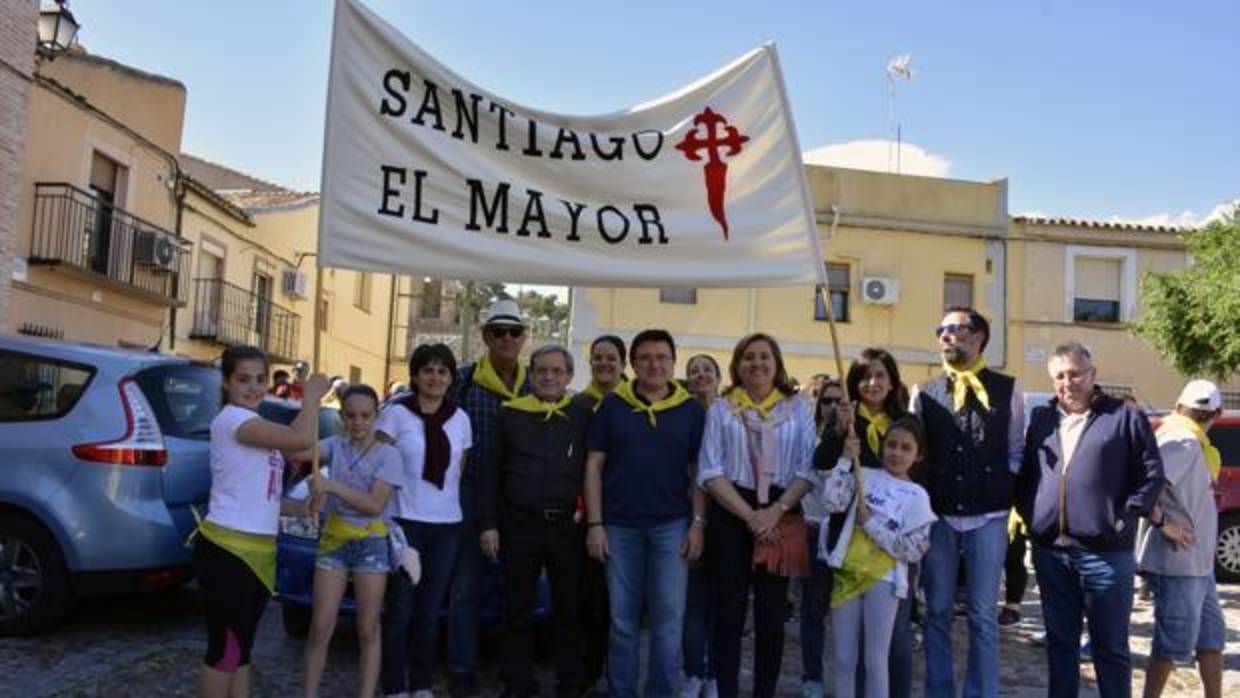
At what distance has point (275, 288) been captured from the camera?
2591 cm

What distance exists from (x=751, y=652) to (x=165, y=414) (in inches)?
148

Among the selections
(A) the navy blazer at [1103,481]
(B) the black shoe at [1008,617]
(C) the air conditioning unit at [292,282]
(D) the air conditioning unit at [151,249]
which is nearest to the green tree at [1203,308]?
(B) the black shoe at [1008,617]

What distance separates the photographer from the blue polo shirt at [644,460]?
482 centimetres

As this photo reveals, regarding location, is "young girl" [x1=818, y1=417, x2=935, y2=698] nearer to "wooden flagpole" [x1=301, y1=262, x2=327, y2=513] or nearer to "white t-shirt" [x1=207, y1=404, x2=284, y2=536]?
"wooden flagpole" [x1=301, y1=262, x2=327, y2=513]

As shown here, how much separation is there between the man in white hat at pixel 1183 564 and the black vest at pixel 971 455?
0.81 meters

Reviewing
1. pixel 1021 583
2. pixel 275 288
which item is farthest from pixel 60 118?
pixel 1021 583

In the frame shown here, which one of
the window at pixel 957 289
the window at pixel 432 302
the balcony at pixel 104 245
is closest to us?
the balcony at pixel 104 245

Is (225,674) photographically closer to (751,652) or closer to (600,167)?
(600,167)

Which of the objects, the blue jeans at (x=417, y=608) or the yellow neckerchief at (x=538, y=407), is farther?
the yellow neckerchief at (x=538, y=407)

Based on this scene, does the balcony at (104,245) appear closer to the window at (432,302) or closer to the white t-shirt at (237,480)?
the white t-shirt at (237,480)

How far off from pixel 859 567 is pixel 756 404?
0.91 meters

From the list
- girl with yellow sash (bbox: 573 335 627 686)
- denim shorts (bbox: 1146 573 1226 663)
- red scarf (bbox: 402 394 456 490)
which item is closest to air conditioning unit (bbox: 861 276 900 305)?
denim shorts (bbox: 1146 573 1226 663)

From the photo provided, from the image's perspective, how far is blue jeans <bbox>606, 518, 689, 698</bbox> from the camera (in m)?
4.83

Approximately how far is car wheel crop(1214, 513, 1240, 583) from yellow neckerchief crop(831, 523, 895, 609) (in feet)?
24.9
